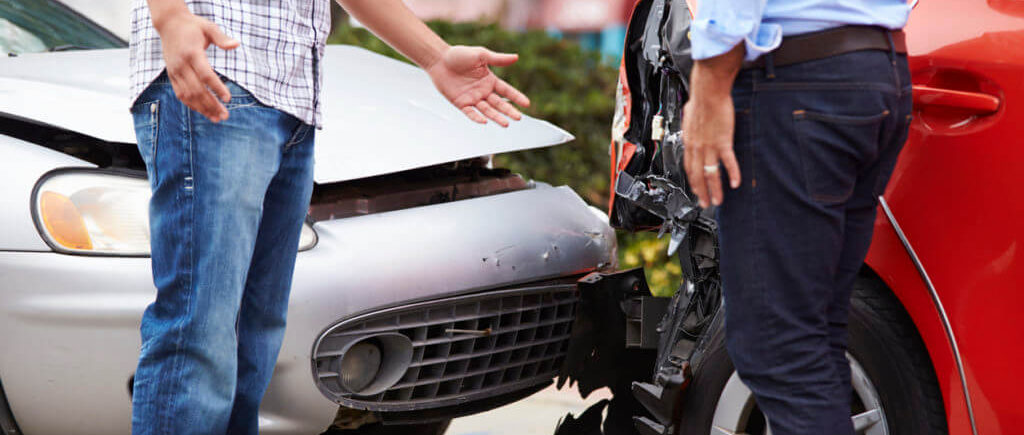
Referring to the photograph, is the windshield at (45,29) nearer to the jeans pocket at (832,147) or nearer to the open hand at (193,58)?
the open hand at (193,58)

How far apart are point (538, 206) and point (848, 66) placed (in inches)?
53.7

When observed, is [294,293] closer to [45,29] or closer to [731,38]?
[731,38]

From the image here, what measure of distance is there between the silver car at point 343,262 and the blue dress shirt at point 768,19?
1.18 m

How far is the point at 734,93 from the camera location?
1.60 meters

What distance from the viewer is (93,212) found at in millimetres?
2348

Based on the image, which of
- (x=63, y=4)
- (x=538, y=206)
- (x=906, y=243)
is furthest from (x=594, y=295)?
(x=63, y=4)

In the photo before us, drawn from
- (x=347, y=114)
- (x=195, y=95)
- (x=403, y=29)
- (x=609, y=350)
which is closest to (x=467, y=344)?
(x=609, y=350)

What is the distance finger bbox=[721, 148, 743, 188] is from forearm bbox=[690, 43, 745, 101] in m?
0.09

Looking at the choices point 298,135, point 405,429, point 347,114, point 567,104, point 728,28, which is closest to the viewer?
point 728,28

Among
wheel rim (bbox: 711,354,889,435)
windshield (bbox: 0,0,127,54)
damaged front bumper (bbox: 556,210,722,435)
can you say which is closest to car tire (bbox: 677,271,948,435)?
wheel rim (bbox: 711,354,889,435)

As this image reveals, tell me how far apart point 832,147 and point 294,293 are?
1291 mm

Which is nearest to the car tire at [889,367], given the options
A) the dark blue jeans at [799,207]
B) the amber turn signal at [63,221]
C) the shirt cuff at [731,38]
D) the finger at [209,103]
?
the dark blue jeans at [799,207]

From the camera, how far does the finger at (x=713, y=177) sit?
1.59 meters

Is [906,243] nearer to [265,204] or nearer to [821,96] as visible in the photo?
[821,96]
